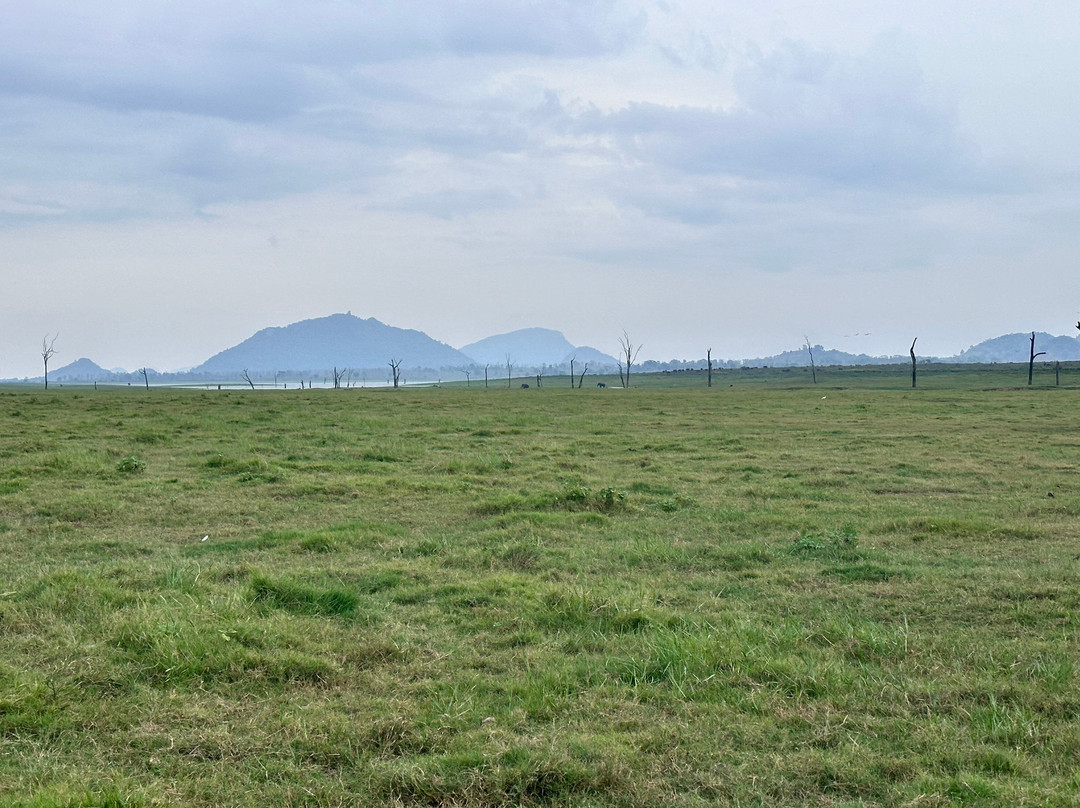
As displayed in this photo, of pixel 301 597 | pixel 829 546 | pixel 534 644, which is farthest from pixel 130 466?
pixel 829 546

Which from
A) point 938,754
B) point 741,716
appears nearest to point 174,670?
point 741,716

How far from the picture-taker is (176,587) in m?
9.09

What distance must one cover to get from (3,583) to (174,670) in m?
3.75

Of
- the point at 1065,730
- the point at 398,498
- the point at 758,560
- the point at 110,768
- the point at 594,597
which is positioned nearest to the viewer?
the point at 110,768

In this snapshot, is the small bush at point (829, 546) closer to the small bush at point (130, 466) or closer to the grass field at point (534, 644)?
the grass field at point (534, 644)

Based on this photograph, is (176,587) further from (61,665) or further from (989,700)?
(989,700)

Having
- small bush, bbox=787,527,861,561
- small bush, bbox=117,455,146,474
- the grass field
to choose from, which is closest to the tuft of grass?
the grass field

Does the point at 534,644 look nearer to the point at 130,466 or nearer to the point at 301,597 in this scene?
the point at 301,597

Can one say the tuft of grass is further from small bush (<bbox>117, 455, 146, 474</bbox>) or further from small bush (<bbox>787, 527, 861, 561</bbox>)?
small bush (<bbox>117, 455, 146, 474</bbox>)

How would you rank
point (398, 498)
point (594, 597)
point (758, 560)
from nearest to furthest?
point (594, 597), point (758, 560), point (398, 498)

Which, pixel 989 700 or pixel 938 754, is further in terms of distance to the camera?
pixel 989 700

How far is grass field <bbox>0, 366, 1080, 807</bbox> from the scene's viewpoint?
514 centimetres

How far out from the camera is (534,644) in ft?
25.0

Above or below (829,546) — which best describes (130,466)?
above
